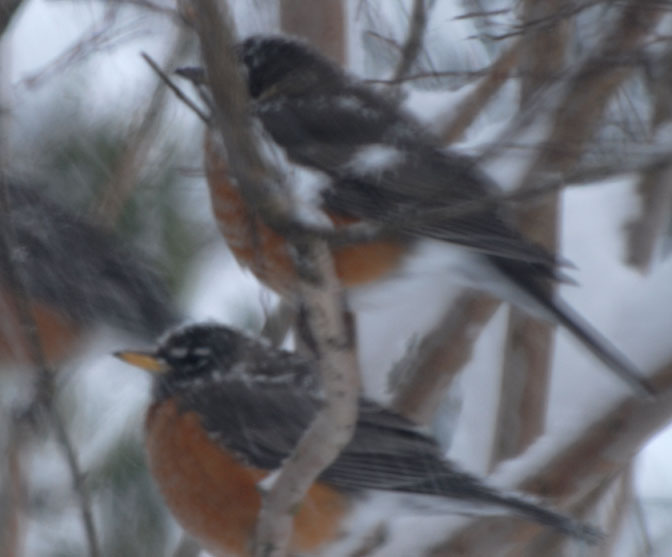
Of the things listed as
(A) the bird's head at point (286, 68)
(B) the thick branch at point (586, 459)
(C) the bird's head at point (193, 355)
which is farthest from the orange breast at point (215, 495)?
(A) the bird's head at point (286, 68)

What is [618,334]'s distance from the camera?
10.4 feet

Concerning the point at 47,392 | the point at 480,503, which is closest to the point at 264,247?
the point at 47,392

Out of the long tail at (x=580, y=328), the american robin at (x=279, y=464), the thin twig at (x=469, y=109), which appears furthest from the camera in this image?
the thin twig at (x=469, y=109)

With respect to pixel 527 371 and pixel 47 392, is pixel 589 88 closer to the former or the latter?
pixel 47 392

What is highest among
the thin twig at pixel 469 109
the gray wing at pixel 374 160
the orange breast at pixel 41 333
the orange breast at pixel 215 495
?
the thin twig at pixel 469 109

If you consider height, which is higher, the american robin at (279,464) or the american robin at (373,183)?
the american robin at (373,183)

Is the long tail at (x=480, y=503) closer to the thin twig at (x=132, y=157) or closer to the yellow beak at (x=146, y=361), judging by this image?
the yellow beak at (x=146, y=361)

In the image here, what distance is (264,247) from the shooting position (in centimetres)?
233

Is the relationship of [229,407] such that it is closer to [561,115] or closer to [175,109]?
[175,109]

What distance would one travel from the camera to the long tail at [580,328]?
291 centimetres

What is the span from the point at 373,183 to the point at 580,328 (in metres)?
0.62

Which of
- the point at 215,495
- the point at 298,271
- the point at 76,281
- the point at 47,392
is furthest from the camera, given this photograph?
the point at 76,281

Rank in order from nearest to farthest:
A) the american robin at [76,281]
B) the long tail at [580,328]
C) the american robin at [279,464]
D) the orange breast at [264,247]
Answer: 1. the orange breast at [264,247]
2. the american robin at [279,464]
3. the long tail at [580,328]
4. the american robin at [76,281]

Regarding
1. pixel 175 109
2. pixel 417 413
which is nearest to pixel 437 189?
pixel 175 109
